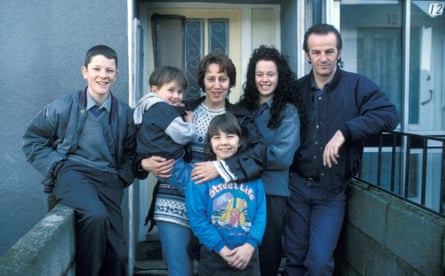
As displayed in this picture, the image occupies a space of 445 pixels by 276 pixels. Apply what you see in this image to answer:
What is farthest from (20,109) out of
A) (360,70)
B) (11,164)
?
(360,70)

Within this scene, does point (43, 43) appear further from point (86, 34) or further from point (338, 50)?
point (338, 50)

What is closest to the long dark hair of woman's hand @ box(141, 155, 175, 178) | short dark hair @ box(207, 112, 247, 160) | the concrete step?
short dark hair @ box(207, 112, 247, 160)

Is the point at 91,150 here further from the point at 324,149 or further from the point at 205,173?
the point at 324,149

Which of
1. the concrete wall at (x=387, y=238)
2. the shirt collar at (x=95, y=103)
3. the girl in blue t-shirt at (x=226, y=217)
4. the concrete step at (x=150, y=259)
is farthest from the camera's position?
the concrete step at (x=150, y=259)

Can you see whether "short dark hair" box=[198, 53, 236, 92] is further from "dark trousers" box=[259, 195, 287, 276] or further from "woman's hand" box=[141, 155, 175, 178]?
"dark trousers" box=[259, 195, 287, 276]

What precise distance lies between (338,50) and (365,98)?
36 cm

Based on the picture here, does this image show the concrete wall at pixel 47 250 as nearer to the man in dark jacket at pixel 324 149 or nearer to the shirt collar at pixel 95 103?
the shirt collar at pixel 95 103

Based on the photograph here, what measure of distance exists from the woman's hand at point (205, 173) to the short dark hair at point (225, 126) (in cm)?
18

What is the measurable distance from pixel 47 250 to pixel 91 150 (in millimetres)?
832

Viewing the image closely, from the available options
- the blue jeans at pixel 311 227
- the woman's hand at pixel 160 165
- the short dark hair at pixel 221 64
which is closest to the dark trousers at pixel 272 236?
the blue jeans at pixel 311 227

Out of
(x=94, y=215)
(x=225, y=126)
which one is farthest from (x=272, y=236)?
(x=94, y=215)

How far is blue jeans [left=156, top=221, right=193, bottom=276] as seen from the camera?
280 centimetres

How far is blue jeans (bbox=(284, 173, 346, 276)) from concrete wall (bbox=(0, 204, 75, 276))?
142cm

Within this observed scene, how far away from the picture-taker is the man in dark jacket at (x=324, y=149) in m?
3.12
